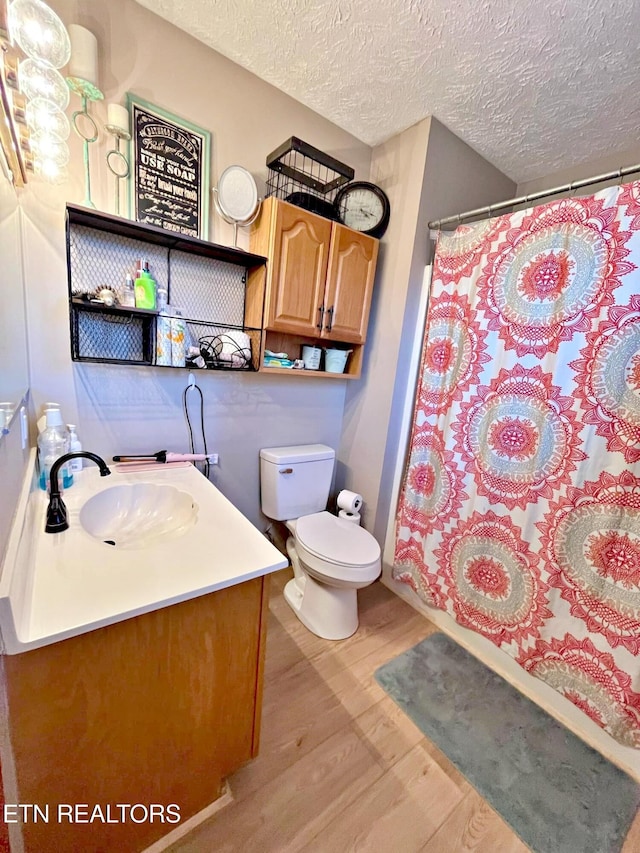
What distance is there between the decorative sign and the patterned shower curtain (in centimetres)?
111

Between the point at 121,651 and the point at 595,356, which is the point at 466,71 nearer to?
the point at 595,356

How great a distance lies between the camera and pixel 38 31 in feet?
2.56

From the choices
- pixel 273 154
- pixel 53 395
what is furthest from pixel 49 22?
pixel 53 395

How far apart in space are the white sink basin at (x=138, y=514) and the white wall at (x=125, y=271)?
0.33m

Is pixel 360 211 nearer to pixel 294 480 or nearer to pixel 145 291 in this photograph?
pixel 145 291

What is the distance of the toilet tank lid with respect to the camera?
5.84ft

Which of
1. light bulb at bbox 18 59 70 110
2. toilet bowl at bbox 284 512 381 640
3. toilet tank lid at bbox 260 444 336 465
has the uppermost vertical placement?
light bulb at bbox 18 59 70 110

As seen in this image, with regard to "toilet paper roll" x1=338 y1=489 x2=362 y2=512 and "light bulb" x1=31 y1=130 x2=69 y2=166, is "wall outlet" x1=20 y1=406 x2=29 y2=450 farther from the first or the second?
"toilet paper roll" x1=338 y1=489 x2=362 y2=512

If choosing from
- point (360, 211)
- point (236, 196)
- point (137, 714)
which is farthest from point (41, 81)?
point (137, 714)

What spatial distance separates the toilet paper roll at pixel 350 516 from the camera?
187 centimetres

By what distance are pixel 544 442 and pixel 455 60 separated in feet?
4.87

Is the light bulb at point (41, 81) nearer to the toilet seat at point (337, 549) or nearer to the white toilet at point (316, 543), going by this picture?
the white toilet at point (316, 543)

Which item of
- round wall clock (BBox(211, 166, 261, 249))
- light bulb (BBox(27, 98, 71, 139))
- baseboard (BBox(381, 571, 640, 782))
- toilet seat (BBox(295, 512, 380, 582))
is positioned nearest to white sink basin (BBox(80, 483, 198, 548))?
toilet seat (BBox(295, 512, 380, 582))

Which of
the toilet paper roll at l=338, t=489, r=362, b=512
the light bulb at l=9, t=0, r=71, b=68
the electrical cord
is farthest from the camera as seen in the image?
the toilet paper roll at l=338, t=489, r=362, b=512
